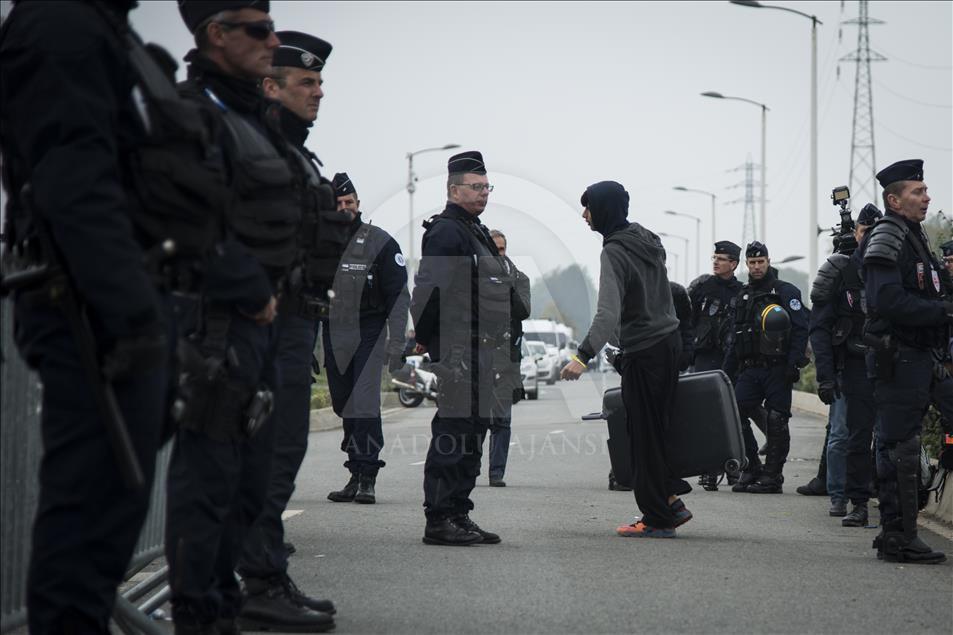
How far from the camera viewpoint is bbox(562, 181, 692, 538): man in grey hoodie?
8.49m

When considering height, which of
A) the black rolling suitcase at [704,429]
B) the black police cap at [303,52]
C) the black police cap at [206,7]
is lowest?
the black rolling suitcase at [704,429]

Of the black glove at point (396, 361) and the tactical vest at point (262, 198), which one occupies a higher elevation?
the tactical vest at point (262, 198)

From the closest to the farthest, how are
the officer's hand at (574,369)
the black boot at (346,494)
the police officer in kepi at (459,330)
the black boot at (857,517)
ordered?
the police officer in kepi at (459,330) → the officer's hand at (574,369) → the black boot at (857,517) → the black boot at (346,494)

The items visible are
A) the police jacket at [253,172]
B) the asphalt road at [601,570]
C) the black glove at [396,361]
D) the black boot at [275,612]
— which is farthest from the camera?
the black glove at [396,361]

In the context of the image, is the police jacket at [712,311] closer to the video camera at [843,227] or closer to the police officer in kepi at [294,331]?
the video camera at [843,227]

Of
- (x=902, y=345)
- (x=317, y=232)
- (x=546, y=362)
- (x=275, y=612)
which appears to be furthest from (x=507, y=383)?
(x=546, y=362)

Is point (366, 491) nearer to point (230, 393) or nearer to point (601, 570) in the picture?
point (601, 570)

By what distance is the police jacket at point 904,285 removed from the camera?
7.23 m

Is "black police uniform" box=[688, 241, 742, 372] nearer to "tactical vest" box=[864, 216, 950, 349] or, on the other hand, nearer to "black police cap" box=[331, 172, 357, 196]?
"black police cap" box=[331, 172, 357, 196]

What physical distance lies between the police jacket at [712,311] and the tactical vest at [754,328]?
0.52 meters

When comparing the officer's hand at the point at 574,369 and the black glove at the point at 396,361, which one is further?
the black glove at the point at 396,361

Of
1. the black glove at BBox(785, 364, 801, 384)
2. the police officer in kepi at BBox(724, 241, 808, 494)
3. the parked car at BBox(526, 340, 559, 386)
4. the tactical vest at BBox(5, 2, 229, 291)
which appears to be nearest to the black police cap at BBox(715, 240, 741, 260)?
the police officer in kepi at BBox(724, 241, 808, 494)

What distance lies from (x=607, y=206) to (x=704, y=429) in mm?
1553

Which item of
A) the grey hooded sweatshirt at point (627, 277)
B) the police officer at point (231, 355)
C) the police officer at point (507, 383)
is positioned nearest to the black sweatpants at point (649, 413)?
the grey hooded sweatshirt at point (627, 277)
